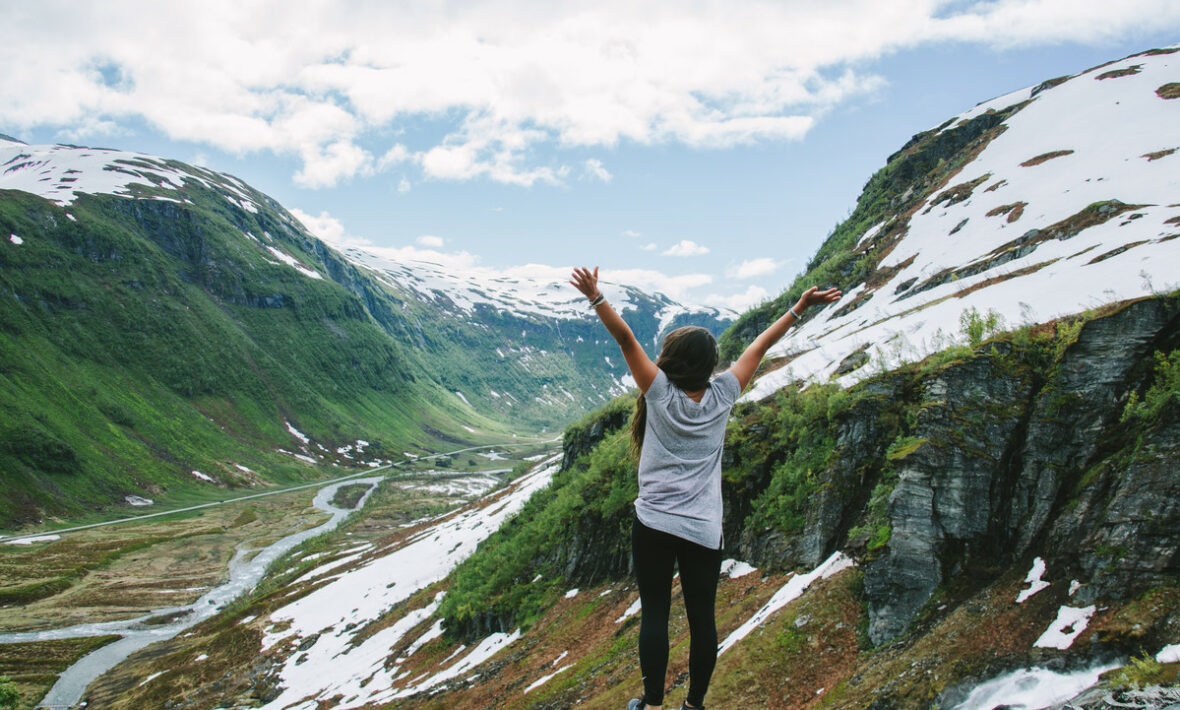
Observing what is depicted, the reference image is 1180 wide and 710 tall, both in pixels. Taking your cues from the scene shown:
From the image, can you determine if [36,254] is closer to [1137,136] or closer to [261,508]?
[261,508]

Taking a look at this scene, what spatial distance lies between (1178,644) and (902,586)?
507cm

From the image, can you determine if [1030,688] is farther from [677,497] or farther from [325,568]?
[325,568]

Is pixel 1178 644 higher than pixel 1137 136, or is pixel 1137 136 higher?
pixel 1137 136

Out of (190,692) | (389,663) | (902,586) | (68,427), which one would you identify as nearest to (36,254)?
(68,427)

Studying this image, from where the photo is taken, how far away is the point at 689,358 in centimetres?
487

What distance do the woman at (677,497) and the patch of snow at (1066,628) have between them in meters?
7.22

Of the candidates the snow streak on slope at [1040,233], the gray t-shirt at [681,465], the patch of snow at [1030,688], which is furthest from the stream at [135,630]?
the gray t-shirt at [681,465]

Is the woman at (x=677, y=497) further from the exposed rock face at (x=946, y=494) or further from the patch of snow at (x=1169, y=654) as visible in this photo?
the exposed rock face at (x=946, y=494)

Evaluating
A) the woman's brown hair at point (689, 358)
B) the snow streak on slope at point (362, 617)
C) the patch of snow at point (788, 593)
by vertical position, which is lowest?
the snow streak on slope at point (362, 617)

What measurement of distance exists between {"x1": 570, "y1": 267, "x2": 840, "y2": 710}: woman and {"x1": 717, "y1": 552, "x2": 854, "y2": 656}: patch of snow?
10.4 metres

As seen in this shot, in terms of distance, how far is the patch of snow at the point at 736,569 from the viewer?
1888 centimetres

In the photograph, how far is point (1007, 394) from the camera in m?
13.5

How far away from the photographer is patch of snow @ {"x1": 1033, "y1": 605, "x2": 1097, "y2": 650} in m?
8.82

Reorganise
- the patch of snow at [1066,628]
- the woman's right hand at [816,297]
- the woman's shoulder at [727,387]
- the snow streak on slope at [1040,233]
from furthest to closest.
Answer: the snow streak on slope at [1040,233] < the patch of snow at [1066,628] < the woman's right hand at [816,297] < the woman's shoulder at [727,387]
